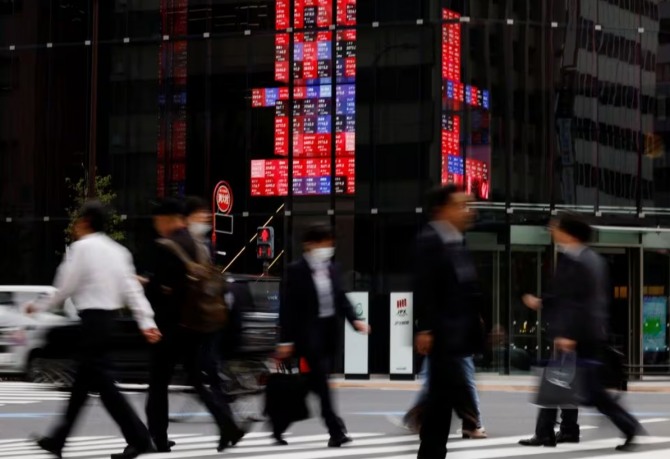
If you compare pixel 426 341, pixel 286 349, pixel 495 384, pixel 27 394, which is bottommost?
pixel 495 384

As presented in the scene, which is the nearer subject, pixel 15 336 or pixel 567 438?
pixel 567 438

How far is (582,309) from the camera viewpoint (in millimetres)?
11305

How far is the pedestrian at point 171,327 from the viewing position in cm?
1107

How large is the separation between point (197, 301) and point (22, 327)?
14.7 m

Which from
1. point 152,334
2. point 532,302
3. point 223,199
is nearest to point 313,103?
point 223,199

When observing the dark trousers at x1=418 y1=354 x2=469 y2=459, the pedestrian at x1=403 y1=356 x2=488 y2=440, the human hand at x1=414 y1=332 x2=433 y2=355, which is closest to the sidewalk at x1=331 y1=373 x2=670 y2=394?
the pedestrian at x1=403 y1=356 x2=488 y2=440

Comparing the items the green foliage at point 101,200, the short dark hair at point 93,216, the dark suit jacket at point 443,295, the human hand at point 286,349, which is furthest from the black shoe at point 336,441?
the green foliage at point 101,200

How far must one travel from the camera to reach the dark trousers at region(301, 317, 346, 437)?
39.8ft

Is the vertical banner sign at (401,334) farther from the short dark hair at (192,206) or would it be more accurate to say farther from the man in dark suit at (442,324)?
the man in dark suit at (442,324)

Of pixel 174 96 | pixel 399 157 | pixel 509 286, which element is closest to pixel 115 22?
pixel 174 96

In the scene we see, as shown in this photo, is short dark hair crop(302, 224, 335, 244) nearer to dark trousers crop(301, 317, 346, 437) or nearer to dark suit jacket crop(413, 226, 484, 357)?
dark trousers crop(301, 317, 346, 437)

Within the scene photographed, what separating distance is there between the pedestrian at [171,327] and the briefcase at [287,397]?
30.4 inches

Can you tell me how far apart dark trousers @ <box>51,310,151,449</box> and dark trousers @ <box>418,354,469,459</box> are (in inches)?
87.7

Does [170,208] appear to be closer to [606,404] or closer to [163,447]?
[163,447]
